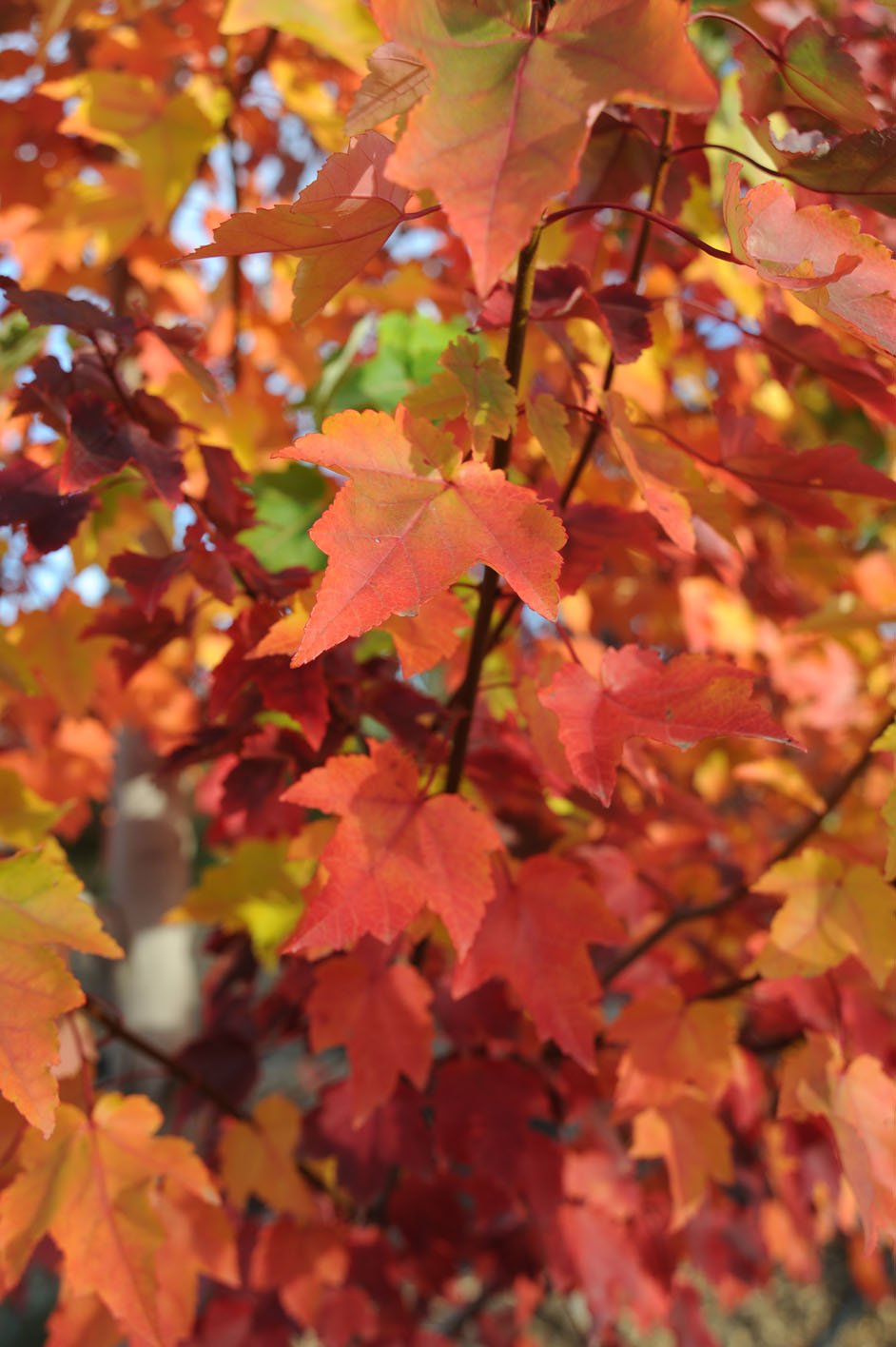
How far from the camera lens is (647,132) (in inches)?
32.0

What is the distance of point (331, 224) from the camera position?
20.5 inches

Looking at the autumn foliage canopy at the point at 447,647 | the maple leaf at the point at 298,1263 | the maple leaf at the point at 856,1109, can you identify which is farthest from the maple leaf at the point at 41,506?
the maple leaf at the point at 298,1263

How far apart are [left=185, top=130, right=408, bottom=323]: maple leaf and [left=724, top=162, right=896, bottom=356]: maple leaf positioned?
0.59ft

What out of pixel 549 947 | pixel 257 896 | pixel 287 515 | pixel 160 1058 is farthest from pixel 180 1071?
pixel 287 515

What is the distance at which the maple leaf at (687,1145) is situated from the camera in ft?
3.03

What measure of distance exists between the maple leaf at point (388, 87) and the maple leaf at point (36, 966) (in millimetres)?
482

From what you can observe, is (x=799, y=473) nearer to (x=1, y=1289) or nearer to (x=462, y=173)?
(x=462, y=173)

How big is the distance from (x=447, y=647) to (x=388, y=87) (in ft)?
1.06

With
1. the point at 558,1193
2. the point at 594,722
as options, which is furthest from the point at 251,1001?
the point at 594,722

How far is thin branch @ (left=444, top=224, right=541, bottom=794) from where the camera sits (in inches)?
23.4

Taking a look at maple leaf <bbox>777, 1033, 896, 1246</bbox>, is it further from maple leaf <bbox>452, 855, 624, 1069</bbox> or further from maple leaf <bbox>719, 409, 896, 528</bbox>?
maple leaf <bbox>719, 409, 896, 528</bbox>

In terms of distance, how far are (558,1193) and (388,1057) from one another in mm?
376

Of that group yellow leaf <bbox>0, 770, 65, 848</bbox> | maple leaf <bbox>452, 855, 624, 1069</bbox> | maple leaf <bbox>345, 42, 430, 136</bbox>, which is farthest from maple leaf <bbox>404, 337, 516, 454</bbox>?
yellow leaf <bbox>0, 770, 65, 848</bbox>

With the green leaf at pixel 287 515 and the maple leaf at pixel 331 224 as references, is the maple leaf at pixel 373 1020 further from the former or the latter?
the maple leaf at pixel 331 224
